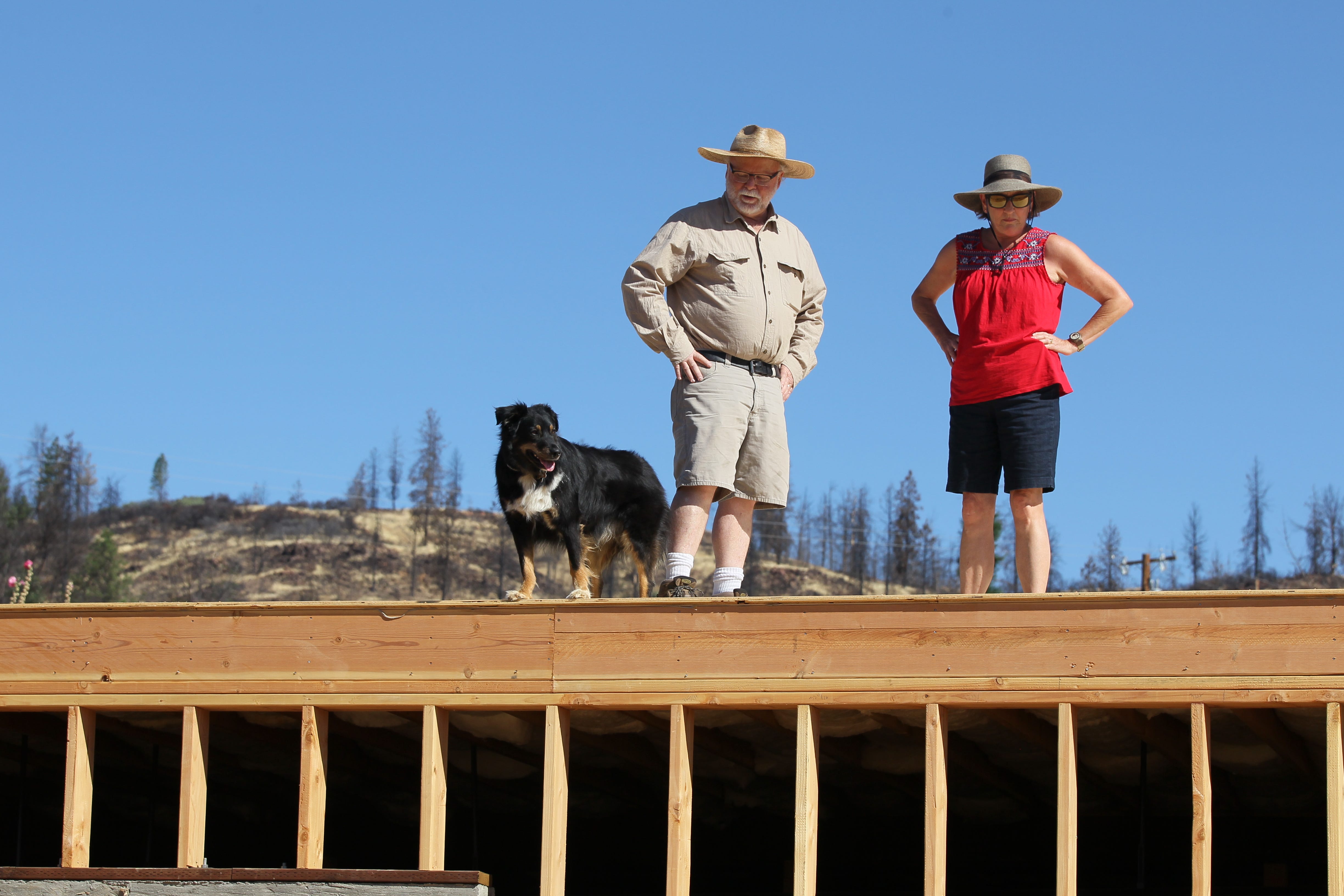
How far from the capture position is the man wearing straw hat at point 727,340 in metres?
5.52

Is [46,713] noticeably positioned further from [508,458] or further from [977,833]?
[977,833]

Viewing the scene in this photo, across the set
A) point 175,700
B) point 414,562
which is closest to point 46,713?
point 175,700

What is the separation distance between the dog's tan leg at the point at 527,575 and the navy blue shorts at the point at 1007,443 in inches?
77.5

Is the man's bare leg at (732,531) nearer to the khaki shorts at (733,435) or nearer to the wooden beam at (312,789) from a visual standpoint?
the khaki shorts at (733,435)

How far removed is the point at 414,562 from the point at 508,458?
65091 millimetres

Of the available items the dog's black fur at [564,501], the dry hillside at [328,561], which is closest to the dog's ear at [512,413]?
the dog's black fur at [564,501]

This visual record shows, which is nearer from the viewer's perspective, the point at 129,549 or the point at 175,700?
the point at 175,700

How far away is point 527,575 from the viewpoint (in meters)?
6.80

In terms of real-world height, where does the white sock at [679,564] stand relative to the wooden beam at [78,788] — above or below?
above

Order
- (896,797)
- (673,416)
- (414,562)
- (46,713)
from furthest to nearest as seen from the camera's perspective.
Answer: (414,562) < (896,797) < (46,713) < (673,416)

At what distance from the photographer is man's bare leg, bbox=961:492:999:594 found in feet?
18.2

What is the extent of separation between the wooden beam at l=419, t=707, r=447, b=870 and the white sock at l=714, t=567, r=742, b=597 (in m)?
1.15

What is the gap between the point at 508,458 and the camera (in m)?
7.04

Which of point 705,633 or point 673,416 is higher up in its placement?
point 673,416
